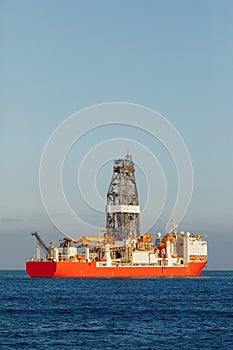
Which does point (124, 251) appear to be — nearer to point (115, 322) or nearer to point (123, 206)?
point (123, 206)

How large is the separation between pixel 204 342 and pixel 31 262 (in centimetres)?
8821

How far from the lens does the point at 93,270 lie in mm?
119562

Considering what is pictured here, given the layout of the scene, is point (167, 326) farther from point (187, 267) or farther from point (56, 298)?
point (187, 267)

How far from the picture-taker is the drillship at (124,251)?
12019cm

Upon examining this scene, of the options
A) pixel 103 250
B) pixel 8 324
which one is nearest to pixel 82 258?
pixel 103 250

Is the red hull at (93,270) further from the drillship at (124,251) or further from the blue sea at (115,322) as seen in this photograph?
the blue sea at (115,322)

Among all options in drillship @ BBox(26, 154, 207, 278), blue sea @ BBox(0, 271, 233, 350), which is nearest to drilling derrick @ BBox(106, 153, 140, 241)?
drillship @ BBox(26, 154, 207, 278)

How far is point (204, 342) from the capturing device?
40062 millimetres

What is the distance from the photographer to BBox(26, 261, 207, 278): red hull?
4653 inches

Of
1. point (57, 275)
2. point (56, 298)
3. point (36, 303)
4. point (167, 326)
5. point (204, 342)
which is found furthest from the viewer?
point (57, 275)

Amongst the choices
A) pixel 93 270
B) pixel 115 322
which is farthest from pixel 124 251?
pixel 115 322

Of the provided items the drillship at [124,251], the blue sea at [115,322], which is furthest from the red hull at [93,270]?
the blue sea at [115,322]

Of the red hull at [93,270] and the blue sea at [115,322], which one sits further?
the red hull at [93,270]

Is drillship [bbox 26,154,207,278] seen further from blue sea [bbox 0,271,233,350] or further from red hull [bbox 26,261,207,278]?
blue sea [bbox 0,271,233,350]
